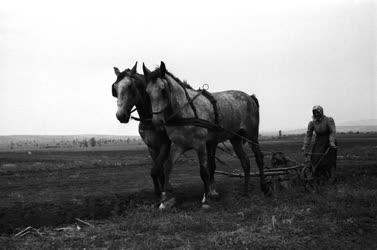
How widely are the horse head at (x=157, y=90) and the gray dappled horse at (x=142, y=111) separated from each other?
0.31 metres

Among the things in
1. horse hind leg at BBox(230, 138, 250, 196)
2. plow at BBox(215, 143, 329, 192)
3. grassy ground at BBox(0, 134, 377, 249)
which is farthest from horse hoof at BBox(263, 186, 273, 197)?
horse hind leg at BBox(230, 138, 250, 196)

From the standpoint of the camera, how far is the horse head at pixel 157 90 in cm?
758

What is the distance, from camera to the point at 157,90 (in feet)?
24.9

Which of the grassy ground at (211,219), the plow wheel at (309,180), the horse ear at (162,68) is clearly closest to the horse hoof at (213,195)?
the grassy ground at (211,219)

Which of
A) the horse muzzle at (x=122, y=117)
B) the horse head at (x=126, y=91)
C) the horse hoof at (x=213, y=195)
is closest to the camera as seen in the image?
the horse muzzle at (x=122, y=117)

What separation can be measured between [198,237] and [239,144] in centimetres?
404

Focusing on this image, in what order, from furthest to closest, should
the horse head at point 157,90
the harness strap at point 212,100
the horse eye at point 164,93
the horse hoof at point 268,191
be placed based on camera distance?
the horse hoof at point 268,191 → the harness strap at point 212,100 → the horse eye at point 164,93 → the horse head at point 157,90

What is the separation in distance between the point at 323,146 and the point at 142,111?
459 cm

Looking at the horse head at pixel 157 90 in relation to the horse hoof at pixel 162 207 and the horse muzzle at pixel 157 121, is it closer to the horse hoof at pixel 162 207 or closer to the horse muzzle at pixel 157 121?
the horse muzzle at pixel 157 121

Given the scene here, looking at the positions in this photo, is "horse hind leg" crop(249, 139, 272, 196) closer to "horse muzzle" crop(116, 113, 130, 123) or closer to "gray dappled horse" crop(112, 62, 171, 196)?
"gray dappled horse" crop(112, 62, 171, 196)

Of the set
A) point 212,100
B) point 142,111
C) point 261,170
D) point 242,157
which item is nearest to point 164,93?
point 142,111

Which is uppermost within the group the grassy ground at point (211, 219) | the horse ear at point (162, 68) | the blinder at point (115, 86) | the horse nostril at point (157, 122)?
the horse ear at point (162, 68)

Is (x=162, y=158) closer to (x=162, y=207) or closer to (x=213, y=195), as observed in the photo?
(x=162, y=207)

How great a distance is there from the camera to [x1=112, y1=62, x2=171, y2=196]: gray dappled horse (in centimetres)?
737
